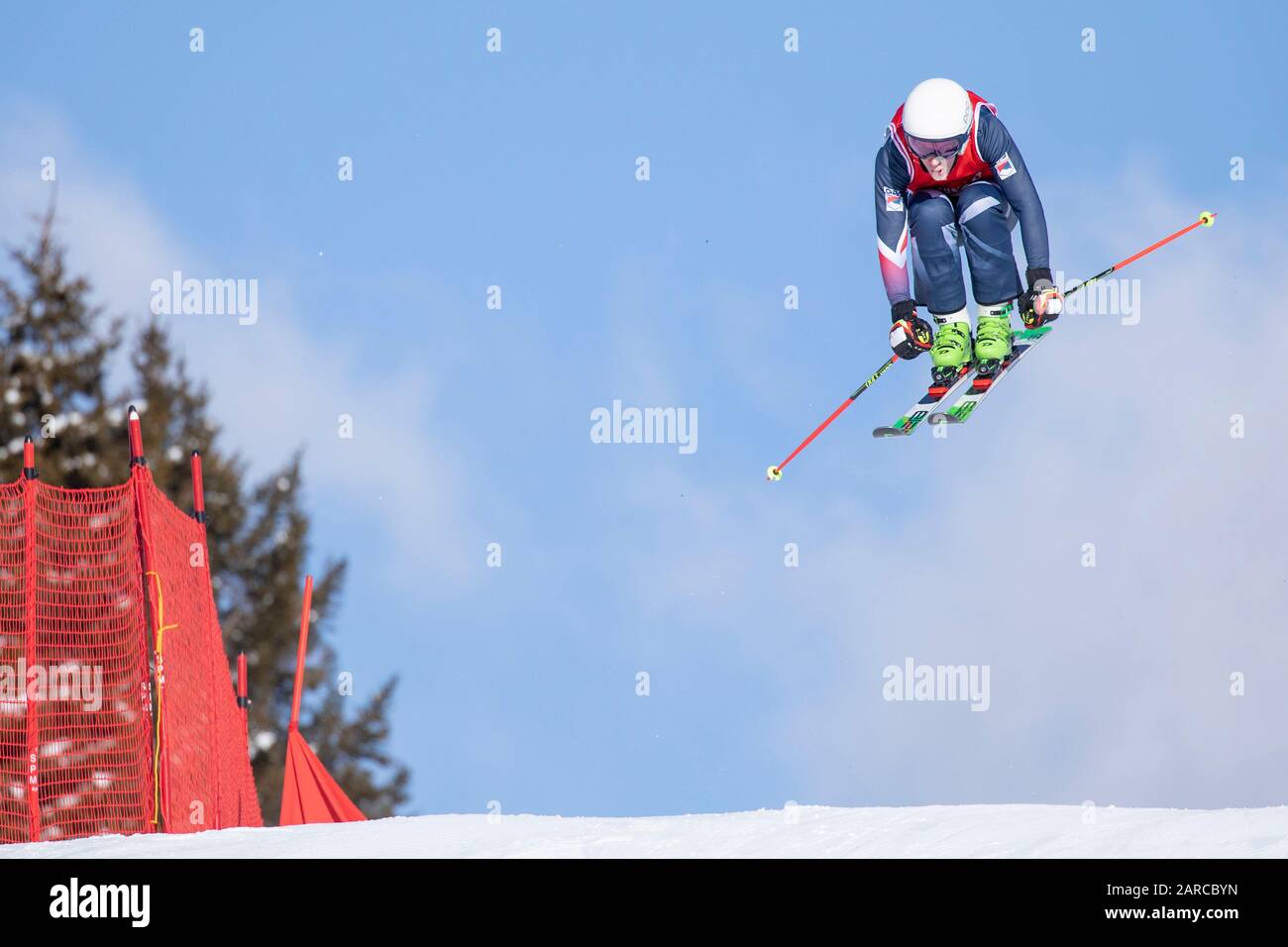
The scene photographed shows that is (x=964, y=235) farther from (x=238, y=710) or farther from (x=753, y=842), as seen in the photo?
(x=238, y=710)

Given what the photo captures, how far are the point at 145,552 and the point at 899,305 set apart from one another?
4.06m

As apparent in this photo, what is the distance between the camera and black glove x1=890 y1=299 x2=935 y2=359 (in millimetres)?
8938

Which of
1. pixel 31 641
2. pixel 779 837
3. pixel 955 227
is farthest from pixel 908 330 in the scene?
pixel 31 641

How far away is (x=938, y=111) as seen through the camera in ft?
27.8

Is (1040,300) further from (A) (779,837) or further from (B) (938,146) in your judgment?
(A) (779,837)

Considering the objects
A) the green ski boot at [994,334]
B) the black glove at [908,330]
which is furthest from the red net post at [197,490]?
the green ski boot at [994,334]

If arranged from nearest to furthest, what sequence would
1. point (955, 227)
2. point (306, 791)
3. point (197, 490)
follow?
1. point (955, 227)
2. point (306, 791)
3. point (197, 490)

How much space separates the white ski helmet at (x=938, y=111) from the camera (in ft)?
27.8

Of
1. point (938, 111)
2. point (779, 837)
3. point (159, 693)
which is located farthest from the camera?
point (159, 693)

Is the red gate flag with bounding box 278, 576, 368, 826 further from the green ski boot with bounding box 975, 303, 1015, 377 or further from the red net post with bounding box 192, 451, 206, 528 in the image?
the green ski boot with bounding box 975, 303, 1015, 377

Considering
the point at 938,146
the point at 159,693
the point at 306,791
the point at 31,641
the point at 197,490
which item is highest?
the point at 938,146

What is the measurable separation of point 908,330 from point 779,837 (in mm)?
2997

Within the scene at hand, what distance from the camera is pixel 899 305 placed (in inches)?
352

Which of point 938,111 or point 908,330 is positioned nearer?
point 938,111
